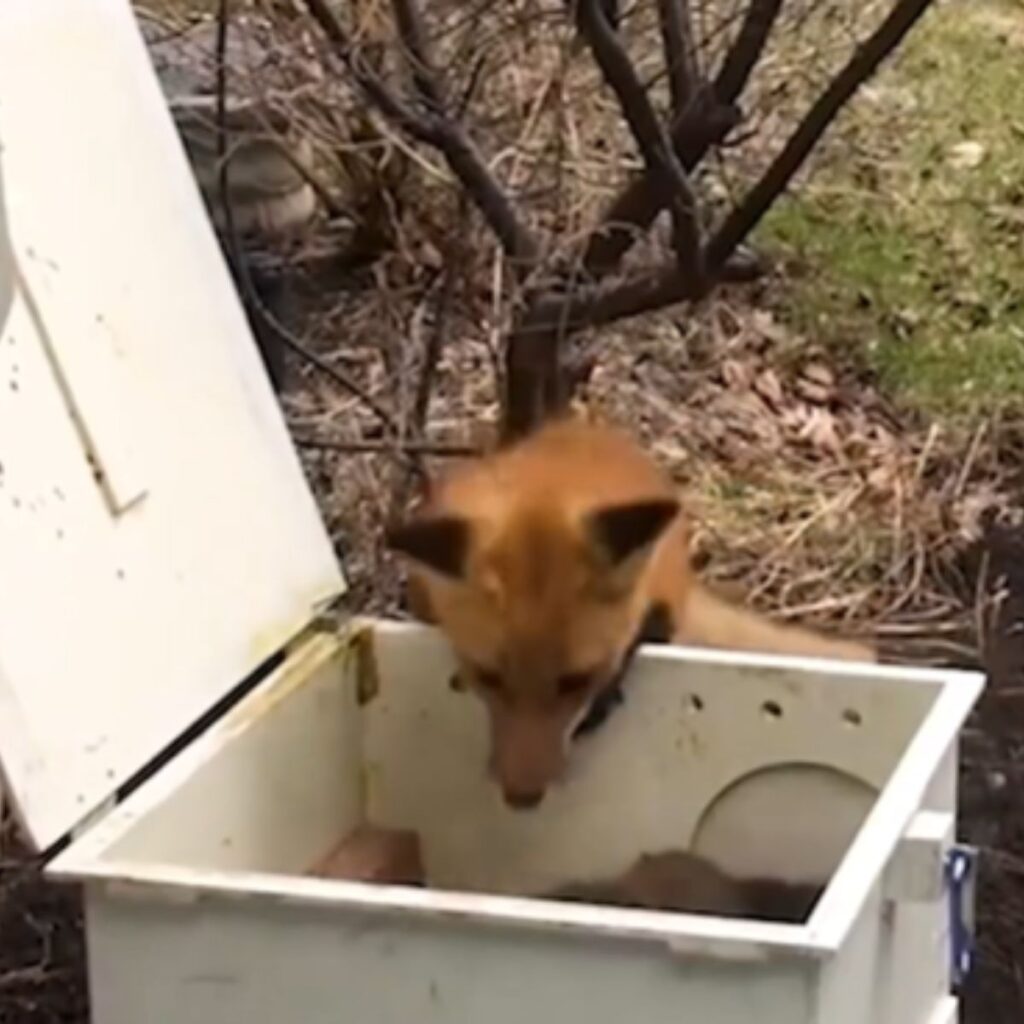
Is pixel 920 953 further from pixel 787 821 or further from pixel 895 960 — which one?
pixel 787 821

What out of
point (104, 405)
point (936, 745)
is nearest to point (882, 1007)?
point (936, 745)

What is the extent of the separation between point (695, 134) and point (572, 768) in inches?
38.4

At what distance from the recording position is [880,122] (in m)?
5.48

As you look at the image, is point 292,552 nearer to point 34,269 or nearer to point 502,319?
point 34,269

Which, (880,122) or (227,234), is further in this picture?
(880,122)

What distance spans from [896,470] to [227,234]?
166cm

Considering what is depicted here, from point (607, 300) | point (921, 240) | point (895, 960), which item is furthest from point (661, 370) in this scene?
point (895, 960)

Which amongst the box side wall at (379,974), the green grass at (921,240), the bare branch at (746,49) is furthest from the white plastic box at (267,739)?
the green grass at (921,240)

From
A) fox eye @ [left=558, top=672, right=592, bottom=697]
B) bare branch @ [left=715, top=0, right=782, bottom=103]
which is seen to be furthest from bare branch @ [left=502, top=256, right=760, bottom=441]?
fox eye @ [left=558, top=672, right=592, bottom=697]

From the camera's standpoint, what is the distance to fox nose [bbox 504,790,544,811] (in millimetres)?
2539

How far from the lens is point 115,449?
2.31 metres

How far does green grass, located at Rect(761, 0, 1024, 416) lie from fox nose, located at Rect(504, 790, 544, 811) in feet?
8.75

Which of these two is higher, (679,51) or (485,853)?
(679,51)

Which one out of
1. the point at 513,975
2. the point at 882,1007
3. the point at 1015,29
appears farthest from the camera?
the point at 1015,29
